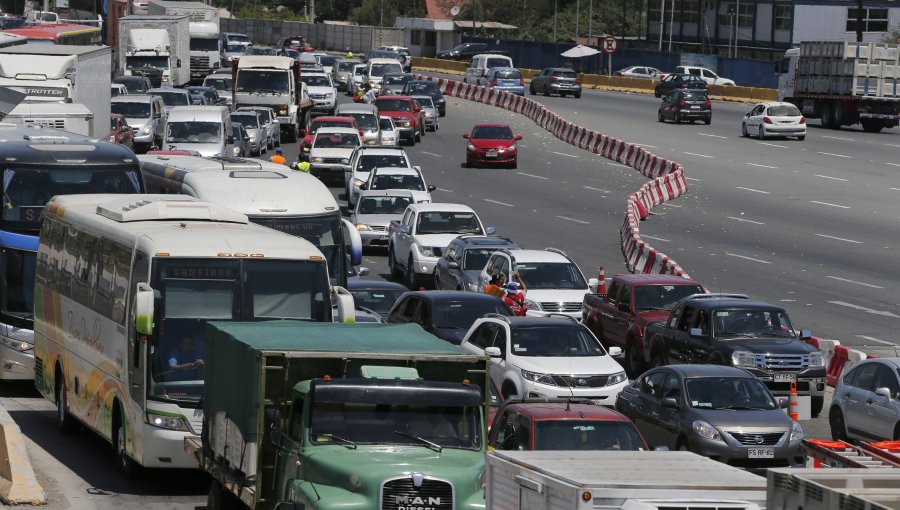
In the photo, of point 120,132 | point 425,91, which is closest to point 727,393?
point 120,132

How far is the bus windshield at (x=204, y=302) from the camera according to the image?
16203 mm

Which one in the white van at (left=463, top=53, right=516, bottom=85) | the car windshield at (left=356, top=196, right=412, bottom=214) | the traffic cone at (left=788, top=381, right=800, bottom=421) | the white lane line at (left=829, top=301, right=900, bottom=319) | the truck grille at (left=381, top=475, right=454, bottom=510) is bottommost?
the white lane line at (left=829, top=301, right=900, bottom=319)

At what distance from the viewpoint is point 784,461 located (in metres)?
18.6

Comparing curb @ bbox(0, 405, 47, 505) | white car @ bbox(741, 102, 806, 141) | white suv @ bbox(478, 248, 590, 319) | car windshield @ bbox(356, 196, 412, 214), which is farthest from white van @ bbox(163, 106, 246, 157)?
curb @ bbox(0, 405, 47, 505)

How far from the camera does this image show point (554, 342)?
2214cm

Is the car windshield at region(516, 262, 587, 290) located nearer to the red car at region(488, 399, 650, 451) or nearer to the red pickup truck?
the red pickup truck

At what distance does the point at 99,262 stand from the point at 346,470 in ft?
24.1

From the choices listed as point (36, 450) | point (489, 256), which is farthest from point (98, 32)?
point (36, 450)

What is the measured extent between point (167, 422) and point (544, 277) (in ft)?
45.3

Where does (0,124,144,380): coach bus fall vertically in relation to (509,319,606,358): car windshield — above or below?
above

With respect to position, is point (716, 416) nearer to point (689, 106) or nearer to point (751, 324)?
point (751, 324)

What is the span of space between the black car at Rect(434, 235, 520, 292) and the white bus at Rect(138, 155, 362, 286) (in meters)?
7.36

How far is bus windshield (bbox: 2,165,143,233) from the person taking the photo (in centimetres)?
2239

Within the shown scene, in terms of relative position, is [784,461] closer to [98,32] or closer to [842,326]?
[842,326]
